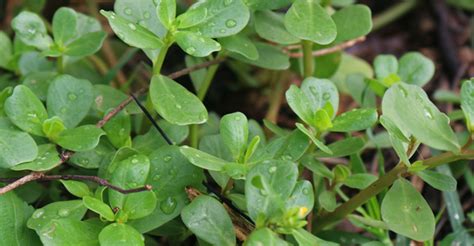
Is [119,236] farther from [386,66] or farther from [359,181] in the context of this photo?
[386,66]

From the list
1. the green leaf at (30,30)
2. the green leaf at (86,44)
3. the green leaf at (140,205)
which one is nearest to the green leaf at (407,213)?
the green leaf at (140,205)

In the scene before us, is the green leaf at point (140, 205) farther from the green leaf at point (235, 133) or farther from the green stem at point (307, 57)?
the green stem at point (307, 57)

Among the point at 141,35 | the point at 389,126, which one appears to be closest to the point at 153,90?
the point at 141,35

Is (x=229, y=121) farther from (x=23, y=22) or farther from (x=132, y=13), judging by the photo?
(x=23, y=22)

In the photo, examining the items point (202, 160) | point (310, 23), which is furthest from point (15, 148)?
point (310, 23)

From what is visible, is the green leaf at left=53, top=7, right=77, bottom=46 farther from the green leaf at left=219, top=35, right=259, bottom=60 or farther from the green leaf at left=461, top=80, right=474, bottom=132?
the green leaf at left=461, top=80, right=474, bottom=132

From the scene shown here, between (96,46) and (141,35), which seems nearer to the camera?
(141,35)
